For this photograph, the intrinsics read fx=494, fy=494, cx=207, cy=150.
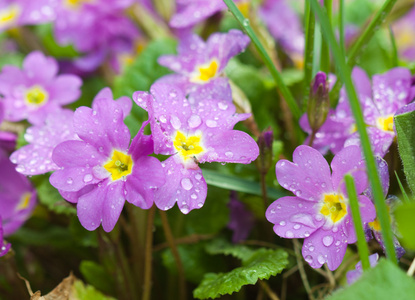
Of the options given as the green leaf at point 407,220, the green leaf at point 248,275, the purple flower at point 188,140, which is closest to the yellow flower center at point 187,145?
the purple flower at point 188,140

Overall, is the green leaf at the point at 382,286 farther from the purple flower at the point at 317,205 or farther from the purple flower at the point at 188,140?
the purple flower at the point at 188,140

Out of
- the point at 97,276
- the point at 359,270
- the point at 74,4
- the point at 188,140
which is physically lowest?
the point at 97,276

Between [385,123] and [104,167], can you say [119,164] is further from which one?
[385,123]

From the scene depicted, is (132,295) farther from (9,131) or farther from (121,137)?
(9,131)

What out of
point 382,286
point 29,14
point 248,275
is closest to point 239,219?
point 248,275

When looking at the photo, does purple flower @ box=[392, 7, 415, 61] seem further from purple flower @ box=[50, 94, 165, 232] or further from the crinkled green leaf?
purple flower @ box=[50, 94, 165, 232]

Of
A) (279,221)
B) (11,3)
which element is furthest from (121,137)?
(11,3)

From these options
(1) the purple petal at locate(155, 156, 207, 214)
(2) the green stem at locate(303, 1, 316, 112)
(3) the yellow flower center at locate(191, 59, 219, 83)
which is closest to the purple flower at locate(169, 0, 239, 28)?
(3) the yellow flower center at locate(191, 59, 219, 83)
